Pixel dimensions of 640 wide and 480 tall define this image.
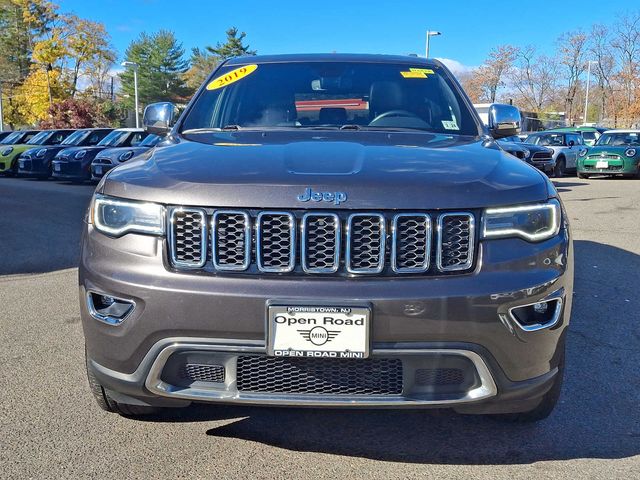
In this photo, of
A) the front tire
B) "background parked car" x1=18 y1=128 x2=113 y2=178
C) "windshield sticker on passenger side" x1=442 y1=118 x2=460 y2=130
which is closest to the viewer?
the front tire

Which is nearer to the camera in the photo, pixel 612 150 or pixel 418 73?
pixel 418 73

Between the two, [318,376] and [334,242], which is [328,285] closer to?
[334,242]

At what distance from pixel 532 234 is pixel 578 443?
106 centimetres

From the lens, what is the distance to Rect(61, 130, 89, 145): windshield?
20000 millimetres

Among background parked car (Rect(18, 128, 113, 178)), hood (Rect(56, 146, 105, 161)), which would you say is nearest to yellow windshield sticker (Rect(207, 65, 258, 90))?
hood (Rect(56, 146, 105, 161))

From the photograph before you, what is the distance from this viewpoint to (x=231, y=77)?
4082 mm

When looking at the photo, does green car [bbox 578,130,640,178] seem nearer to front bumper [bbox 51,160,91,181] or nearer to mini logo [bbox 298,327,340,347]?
front bumper [bbox 51,160,91,181]

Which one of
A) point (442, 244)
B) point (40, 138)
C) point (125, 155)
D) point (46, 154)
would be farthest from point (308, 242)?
point (40, 138)

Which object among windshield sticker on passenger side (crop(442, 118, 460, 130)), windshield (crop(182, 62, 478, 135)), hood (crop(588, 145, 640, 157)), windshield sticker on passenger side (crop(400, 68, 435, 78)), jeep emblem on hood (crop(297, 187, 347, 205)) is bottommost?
hood (crop(588, 145, 640, 157))

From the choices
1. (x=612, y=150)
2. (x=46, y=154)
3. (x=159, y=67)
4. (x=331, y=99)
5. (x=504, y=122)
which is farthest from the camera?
(x=159, y=67)

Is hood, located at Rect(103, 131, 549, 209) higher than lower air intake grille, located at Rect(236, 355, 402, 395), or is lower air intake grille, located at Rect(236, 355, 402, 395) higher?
hood, located at Rect(103, 131, 549, 209)

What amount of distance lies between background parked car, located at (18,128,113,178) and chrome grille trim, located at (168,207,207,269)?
18434mm

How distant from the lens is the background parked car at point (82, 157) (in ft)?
56.3

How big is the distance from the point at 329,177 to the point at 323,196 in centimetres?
9
